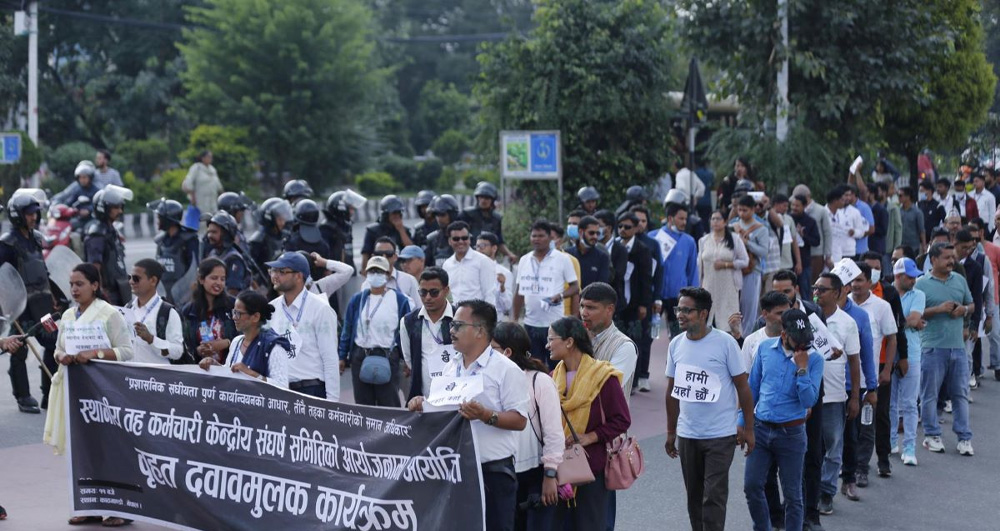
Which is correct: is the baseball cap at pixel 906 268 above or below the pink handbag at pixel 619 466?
above

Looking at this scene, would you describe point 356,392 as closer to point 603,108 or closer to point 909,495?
point 909,495

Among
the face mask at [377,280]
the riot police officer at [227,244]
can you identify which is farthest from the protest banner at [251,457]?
the riot police officer at [227,244]

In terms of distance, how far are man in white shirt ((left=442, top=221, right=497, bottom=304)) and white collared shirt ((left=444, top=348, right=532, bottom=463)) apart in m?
4.85

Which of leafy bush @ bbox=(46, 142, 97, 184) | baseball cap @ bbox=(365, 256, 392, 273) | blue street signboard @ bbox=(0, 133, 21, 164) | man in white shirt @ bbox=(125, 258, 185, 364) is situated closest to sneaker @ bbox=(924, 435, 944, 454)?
baseball cap @ bbox=(365, 256, 392, 273)

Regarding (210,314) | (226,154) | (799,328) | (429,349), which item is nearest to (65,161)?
(226,154)

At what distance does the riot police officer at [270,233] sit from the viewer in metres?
13.7

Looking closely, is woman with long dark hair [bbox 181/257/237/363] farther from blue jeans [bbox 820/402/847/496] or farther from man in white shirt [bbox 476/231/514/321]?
blue jeans [bbox 820/402/847/496]

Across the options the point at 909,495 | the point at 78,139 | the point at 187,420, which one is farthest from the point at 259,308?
the point at 78,139

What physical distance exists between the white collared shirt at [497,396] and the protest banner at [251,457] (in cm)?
8

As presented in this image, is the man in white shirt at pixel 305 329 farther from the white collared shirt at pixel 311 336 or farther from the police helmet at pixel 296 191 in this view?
the police helmet at pixel 296 191

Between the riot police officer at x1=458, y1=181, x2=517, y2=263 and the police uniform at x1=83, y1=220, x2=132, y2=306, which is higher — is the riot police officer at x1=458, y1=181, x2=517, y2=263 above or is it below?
above

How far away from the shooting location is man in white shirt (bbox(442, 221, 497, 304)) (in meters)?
11.7

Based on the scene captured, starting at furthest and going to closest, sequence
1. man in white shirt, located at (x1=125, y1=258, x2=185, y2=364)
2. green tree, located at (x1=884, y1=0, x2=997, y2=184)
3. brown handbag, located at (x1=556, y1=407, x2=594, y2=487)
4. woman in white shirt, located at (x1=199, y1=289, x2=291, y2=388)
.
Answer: green tree, located at (x1=884, y1=0, x2=997, y2=184) < man in white shirt, located at (x1=125, y1=258, x2=185, y2=364) < woman in white shirt, located at (x1=199, y1=289, x2=291, y2=388) < brown handbag, located at (x1=556, y1=407, x2=594, y2=487)

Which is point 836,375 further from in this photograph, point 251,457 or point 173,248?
point 173,248
